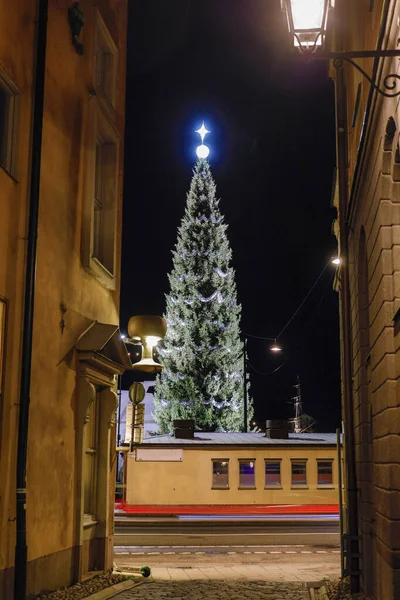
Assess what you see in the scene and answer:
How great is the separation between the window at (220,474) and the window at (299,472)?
308cm

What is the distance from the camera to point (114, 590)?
40.0 feet

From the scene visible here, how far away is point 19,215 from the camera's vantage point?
A: 1025 centimetres

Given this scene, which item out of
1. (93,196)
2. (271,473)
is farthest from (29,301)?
(271,473)

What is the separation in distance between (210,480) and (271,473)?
2873 mm

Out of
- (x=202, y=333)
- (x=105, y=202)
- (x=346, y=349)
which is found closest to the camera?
(x=346, y=349)

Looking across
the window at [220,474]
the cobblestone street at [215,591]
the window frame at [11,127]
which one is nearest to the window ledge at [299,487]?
the window at [220,474]

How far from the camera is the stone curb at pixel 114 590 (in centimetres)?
1127

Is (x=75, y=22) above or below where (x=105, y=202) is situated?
above

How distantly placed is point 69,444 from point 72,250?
3.17m

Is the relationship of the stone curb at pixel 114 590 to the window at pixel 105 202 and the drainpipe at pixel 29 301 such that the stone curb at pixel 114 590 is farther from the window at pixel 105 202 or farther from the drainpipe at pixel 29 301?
the window at pixel 105 202

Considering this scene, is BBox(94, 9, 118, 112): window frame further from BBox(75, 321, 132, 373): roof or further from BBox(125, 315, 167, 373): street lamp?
BBox(75, 321, 132, 373): roof

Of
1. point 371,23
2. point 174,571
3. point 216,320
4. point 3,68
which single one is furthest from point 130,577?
point 216,320

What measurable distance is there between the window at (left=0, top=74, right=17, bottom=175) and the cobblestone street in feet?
21.3

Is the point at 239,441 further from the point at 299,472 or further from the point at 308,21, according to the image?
the point at 308,21
